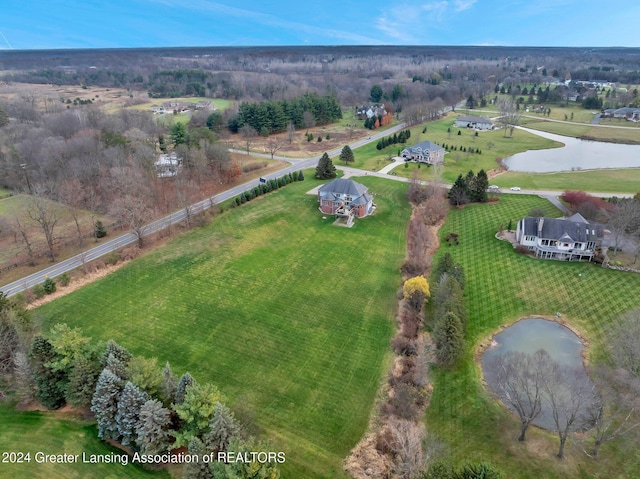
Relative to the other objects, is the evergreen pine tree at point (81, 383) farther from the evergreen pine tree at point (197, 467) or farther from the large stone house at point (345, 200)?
the large stone house at point (345, 200)

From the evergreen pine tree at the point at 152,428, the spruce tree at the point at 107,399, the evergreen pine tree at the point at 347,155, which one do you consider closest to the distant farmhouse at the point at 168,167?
the evergreen pine tree at the point at 347,155

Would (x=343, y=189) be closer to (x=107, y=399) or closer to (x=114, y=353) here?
(x=114, y=353)

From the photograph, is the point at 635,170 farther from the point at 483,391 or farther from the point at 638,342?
the point at 483,391

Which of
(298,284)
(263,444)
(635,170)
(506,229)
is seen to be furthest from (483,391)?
(635,170)

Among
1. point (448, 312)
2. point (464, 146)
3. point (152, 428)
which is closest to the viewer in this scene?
point (152, 428)

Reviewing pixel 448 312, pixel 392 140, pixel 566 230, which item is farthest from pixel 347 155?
pixel 448 312

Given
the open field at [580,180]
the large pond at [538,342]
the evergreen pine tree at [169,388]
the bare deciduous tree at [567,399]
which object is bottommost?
the large pond at [538,342]
